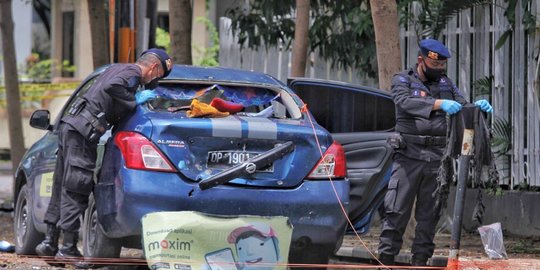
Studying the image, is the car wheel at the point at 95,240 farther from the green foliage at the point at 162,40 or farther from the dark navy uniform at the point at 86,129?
the green foliage at the point at 162,40

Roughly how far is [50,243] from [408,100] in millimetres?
2848

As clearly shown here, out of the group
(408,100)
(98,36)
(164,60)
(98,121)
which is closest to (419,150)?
(408,100)

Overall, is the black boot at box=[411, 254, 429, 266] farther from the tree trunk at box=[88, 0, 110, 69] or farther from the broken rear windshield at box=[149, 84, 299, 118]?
the tree trunk at box=[88, 0, 110, 69]

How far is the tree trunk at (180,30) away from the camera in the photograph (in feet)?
38.5

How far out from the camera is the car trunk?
6914 millimetres

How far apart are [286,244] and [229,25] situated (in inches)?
302

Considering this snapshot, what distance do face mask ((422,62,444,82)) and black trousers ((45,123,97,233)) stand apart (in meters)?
2.44

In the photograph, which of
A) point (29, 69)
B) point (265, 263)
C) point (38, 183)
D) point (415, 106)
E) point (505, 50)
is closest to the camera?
point (265, 263)

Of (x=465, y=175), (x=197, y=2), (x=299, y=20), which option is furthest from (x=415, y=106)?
(x=197, y=2)

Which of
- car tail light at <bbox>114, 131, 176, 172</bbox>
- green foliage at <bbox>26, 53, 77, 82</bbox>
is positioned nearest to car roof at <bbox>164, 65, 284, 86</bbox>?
car tail light at <bbox>114, 131, 176, 172</bbox>

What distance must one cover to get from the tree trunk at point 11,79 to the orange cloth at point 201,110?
7723 millimetres

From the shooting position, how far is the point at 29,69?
25.8m

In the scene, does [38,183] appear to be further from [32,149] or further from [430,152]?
[430,152]

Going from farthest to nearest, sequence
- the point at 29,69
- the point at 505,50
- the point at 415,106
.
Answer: the point at 29,69, the point at 505,50, the point at 415,106
